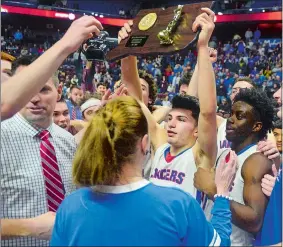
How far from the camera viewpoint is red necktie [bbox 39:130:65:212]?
1.44 m

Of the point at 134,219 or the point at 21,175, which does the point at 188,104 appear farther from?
the point at 134,219

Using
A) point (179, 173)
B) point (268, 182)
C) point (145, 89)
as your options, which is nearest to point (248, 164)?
point (268, 182)

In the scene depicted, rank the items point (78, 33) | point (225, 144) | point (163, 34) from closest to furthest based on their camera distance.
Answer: point (78, 33) < point (163, 34) < point (225, 144)

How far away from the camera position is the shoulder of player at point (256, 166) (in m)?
1.71

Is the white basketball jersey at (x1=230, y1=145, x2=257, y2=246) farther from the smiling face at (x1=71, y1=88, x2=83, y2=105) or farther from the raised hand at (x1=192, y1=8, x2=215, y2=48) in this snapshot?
the smiling face at (x1=71, y1=88, x2=83, y2=105)

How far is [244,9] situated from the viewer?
46.1 ft

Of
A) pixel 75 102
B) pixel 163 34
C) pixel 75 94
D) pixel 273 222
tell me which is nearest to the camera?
pixel 163 34

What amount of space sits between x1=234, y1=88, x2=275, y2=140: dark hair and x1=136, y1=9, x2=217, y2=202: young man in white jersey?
0.20 m

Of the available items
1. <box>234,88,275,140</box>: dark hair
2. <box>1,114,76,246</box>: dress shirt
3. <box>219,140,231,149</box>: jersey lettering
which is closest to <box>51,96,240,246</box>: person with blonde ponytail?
<box>1,114,76,246</box>: dress shirt

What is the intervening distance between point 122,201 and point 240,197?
78 cm

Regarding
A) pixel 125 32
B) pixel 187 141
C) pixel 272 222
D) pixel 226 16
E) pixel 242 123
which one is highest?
pixel 226 16

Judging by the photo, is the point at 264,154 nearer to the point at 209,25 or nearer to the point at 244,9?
the point at 209,25

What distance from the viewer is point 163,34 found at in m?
1.50

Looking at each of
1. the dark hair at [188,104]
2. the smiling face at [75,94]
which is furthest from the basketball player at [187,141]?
the smiling face at [75,94]
